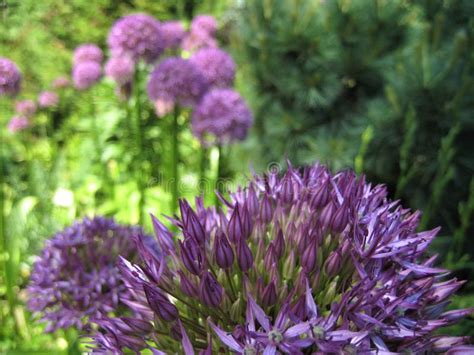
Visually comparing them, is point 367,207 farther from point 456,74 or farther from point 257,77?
point 257,77

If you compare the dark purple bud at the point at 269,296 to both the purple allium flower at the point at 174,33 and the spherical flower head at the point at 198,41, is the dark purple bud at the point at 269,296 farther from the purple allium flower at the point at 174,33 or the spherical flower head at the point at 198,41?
the spherical flower head at the point at 198,41

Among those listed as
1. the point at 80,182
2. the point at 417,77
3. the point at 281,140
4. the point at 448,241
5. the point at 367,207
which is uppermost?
the point at 417,77

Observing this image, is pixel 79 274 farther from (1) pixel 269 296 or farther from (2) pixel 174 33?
(2) pixel 174 33

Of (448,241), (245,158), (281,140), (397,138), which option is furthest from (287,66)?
(448,241)

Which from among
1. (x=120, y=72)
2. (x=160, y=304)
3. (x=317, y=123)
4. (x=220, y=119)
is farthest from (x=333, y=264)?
(x=317, y=123)

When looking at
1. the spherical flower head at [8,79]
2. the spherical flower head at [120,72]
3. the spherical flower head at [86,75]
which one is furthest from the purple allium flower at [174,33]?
the spherical flower head at [8,79]

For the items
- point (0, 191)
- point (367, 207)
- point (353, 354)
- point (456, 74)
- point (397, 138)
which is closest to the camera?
point (353, 354)
